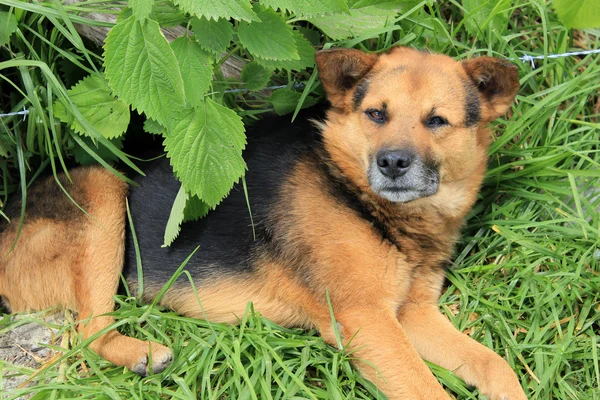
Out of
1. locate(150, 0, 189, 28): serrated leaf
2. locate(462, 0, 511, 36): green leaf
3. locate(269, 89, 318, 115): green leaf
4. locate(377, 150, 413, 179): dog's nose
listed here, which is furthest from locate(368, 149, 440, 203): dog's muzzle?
locate(462, 0, 511, 36): green leaf

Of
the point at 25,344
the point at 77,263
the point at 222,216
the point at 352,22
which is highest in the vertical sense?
the point at 352,22

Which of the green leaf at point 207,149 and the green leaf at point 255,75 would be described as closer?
the green leaf at point 207,149

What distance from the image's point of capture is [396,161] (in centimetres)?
311

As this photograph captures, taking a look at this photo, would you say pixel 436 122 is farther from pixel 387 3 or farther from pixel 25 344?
pixel 25 344

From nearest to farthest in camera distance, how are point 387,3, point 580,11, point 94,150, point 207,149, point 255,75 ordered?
point 207,149 < point 580,11 < point 255,75 < point 94,150 < point 387,3

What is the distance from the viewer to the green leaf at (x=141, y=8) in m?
2.80

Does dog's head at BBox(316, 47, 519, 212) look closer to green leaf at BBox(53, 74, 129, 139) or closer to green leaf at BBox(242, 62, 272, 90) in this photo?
green leaf at BBox(242, 62, 272, 90)

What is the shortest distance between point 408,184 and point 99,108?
167 centimetres

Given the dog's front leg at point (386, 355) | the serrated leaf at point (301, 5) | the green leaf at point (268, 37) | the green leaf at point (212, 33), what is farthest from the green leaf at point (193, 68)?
the dog's front leg at point (386, 355)

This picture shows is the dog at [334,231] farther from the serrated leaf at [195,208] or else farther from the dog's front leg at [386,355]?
the serrated leaf at [195,208]

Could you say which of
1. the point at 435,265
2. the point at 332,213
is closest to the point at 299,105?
the point at 332,213

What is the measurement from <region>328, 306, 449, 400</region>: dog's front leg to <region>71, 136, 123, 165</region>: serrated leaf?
1577 millimetres

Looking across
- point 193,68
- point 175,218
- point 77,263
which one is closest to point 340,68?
point 193,68

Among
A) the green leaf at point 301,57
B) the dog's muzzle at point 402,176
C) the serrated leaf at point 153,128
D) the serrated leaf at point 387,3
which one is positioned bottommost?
the dog's muzzle at point 402,176
